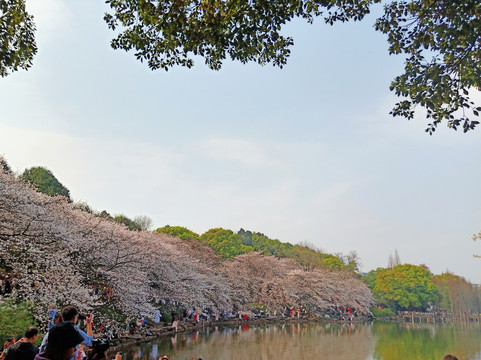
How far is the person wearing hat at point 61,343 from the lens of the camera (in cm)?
247

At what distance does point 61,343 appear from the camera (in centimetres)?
251

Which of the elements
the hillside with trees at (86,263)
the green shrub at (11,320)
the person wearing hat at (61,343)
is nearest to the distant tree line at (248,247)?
the hillside with trees at (86,263)

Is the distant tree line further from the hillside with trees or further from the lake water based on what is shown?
the lake water

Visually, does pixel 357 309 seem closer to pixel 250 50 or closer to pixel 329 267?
pixel 329 267

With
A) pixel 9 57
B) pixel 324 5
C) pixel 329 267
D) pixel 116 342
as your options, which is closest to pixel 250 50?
pixel 324 5

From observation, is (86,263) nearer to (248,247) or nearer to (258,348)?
(258,348)

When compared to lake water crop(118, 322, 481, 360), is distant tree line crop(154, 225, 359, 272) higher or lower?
higher

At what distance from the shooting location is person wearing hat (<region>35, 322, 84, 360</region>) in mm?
2469

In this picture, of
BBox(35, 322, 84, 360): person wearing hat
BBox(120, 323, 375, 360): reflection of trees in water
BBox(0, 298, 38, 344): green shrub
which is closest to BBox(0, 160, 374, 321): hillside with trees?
BBox(0, 298, 38, 344): green shrub

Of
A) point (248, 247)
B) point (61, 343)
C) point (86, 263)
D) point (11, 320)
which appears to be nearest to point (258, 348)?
point (86, 263)

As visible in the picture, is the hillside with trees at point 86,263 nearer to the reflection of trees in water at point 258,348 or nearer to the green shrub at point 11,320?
the green shrub at point 11,320

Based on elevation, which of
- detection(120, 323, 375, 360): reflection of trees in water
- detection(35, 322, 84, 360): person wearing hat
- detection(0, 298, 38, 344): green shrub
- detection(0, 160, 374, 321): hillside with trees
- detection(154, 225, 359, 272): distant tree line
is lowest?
detection(120, 323, 375, 360): reflection of trees in water

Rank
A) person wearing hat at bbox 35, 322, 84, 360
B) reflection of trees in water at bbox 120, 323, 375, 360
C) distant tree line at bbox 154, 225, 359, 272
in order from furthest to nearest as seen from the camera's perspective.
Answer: distant tree line at bbox 154, 225, 359, 272
reflection of trees in water at bbox 120, 323, 375, 360
person wearing hat at bbox 35, 322, 84, 360

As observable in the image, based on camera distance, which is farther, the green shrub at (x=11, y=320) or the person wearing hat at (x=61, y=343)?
the green shrub at (x=11, y=320)
